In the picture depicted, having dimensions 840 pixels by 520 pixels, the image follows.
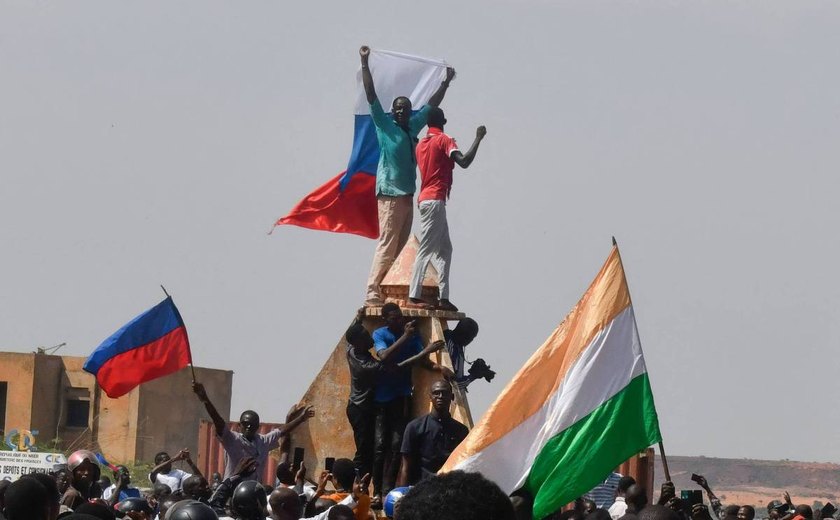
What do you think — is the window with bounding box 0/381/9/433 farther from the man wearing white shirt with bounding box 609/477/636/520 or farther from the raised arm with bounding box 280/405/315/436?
the man wearing white shirt with bounding box 609/477/636/520

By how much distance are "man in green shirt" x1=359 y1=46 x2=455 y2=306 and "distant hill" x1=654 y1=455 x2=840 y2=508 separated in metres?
54.1

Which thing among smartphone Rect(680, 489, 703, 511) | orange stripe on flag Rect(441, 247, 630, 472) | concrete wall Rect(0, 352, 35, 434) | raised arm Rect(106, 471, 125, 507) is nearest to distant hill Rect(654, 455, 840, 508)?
concrete wall Rect(0, 352, 35, 434)

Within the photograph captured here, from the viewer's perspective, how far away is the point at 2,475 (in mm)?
17938

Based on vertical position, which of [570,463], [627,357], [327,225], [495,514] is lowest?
[495,514]

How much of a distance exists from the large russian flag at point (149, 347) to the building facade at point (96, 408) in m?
21.3

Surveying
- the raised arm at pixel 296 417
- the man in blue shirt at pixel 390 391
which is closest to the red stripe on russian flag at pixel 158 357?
the raised arm at pixel 296 417

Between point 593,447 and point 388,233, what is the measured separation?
18.6 feet

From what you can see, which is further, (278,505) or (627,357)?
(627,357)

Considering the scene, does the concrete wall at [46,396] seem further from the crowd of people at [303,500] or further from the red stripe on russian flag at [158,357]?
the crowd of people at [303,500]

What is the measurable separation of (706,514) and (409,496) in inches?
267

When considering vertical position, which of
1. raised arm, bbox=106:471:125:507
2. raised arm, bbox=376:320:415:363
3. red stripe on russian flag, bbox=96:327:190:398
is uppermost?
red stripe on russian flag, bbox=96:327:190:398

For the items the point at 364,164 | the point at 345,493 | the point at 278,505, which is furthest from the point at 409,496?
the point at 364,164

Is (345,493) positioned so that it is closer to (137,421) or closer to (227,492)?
(227,492)

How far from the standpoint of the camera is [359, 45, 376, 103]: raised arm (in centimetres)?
1579
